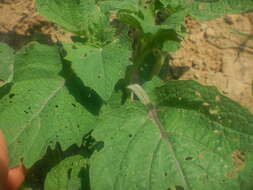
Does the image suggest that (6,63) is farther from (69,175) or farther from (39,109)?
(69,175)

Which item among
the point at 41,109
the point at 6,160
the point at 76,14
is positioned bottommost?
the point at 6,160

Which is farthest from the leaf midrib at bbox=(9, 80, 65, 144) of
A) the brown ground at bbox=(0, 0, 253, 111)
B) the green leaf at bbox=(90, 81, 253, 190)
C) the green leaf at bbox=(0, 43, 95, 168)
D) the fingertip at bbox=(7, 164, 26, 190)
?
the brown ground at bbox=(0, 0, 253, 111)

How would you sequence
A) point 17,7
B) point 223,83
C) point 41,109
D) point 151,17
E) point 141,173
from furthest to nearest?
point 17,7 → point 223,83 → point 151,17 → point 41,109 → point 141,173

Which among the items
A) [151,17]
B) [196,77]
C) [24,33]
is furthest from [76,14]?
[196,77]

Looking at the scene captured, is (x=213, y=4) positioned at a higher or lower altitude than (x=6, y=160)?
higher

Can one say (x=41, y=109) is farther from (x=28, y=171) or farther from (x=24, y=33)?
(x=24, y=33)

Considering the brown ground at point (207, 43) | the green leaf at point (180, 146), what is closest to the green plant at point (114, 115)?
the green leaf at point (180, 146)

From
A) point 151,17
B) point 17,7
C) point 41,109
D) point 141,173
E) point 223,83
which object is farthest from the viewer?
point 17,7

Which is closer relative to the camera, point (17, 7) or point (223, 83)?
point (223, 83)
